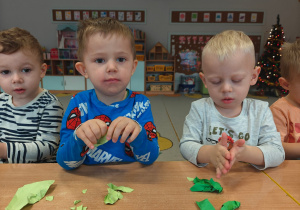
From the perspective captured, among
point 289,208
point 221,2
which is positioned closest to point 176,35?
point 221,2

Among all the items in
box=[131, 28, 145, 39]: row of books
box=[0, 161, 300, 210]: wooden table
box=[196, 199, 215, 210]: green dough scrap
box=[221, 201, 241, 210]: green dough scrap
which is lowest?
box=[0, 161, 300, 210]: wooden table

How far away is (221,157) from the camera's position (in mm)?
648

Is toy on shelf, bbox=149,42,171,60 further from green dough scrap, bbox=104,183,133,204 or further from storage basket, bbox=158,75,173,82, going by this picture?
green dough scrap, bbox=104,183,133,204

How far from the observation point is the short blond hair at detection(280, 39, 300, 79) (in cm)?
101

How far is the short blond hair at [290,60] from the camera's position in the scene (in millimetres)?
→ 1011

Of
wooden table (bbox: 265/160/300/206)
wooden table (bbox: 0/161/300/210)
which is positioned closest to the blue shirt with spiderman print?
wooden table (bbox: 0/161/300/210)

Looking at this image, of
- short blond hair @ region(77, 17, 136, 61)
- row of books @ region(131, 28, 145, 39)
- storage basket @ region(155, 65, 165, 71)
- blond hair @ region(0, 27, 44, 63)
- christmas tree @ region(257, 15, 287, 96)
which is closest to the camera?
short blond hair @ region(77, 17, 136, 61)

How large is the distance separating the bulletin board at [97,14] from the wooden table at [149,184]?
4.80 m

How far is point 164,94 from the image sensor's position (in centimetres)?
512

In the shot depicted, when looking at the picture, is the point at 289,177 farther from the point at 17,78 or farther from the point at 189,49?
the point at 189,49

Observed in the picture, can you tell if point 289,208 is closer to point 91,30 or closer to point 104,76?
point 104,76

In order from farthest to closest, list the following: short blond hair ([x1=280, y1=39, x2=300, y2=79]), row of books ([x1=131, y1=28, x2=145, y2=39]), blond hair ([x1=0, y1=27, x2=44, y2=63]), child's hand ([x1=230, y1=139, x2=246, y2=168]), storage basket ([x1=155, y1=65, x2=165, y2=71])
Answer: storage basket ([x1=155, y1=65, x2=165, y2=71]) → row of books ([x1=131, y1=28, x2=145, y2=39]) → short blond hair ([x1=280, y1=39, x2=300, y2=79]) → blond hair ([x1=0, y1=27, x2=44, y2=63]) → child's hand ([x1=230, y1=139, x2=246, y2=168])

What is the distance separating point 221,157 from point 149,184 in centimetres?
21

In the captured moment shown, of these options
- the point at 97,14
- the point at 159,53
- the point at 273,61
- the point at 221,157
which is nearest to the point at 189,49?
the point at 159,53
